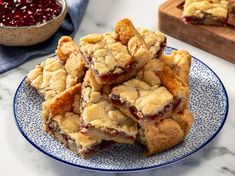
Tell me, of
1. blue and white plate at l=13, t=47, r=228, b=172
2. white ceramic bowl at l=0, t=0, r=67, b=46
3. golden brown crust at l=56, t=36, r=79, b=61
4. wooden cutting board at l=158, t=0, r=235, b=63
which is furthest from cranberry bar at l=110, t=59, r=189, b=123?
white ceramic bowl at l=0, t=0, r=67, b=46

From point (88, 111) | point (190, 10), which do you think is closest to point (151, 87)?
point (88, 111)

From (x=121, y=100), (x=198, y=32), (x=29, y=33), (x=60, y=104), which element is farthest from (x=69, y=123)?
(x=198, y=32)

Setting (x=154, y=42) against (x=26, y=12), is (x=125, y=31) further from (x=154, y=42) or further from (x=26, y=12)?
(x=26, y=12)

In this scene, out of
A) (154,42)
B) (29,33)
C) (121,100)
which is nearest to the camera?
(121,100)

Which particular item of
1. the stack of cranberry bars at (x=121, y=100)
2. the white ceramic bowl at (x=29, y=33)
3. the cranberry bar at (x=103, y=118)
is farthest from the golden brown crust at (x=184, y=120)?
the white ceramic bowl at (x=29, y=33)

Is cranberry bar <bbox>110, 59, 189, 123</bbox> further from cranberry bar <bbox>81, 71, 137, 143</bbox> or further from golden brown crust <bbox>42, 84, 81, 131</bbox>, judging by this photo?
golden brown crust <bbox>42, 84, 81, 131</bbox>
